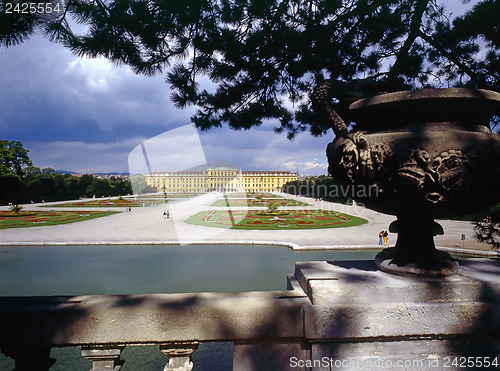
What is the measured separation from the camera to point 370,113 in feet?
4.50

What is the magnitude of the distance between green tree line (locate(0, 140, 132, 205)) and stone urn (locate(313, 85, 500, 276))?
117ft

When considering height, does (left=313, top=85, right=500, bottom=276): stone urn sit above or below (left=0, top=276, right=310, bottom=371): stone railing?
above

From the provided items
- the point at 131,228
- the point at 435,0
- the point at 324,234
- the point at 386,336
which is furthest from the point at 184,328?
the point at 131,228

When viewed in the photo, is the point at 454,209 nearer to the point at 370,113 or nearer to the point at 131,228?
the point at 370,113

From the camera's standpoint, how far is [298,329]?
4.11 ft

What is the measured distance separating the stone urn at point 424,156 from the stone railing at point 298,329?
21 centimetres

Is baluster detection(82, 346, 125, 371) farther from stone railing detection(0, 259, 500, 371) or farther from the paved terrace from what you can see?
the paved terrace

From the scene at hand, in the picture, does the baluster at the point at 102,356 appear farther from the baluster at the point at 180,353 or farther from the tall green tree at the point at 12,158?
the tall green tree at the point at 12,158

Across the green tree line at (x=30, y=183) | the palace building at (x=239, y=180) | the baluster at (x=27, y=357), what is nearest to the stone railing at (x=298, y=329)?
the baluster at (x=27, y=357)

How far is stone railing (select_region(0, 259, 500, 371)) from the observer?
121 centimetres

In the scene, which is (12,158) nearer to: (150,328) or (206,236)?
(206,236)

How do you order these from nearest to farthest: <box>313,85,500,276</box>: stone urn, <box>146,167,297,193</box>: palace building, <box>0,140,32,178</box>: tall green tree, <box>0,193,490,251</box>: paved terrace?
<box>313,85,500,276</box>: stone urn → <box>0,193,490,251</box>: paved terrace → <box>0,140,32,178</box>: tall green tree → <box>146,167,297,193</box>: palace building

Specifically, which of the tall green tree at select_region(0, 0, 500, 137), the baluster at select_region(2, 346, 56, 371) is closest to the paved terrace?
the tall green tree at select_region(0, 0, 500, 137)

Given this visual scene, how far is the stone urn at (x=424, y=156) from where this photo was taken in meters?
1.17
